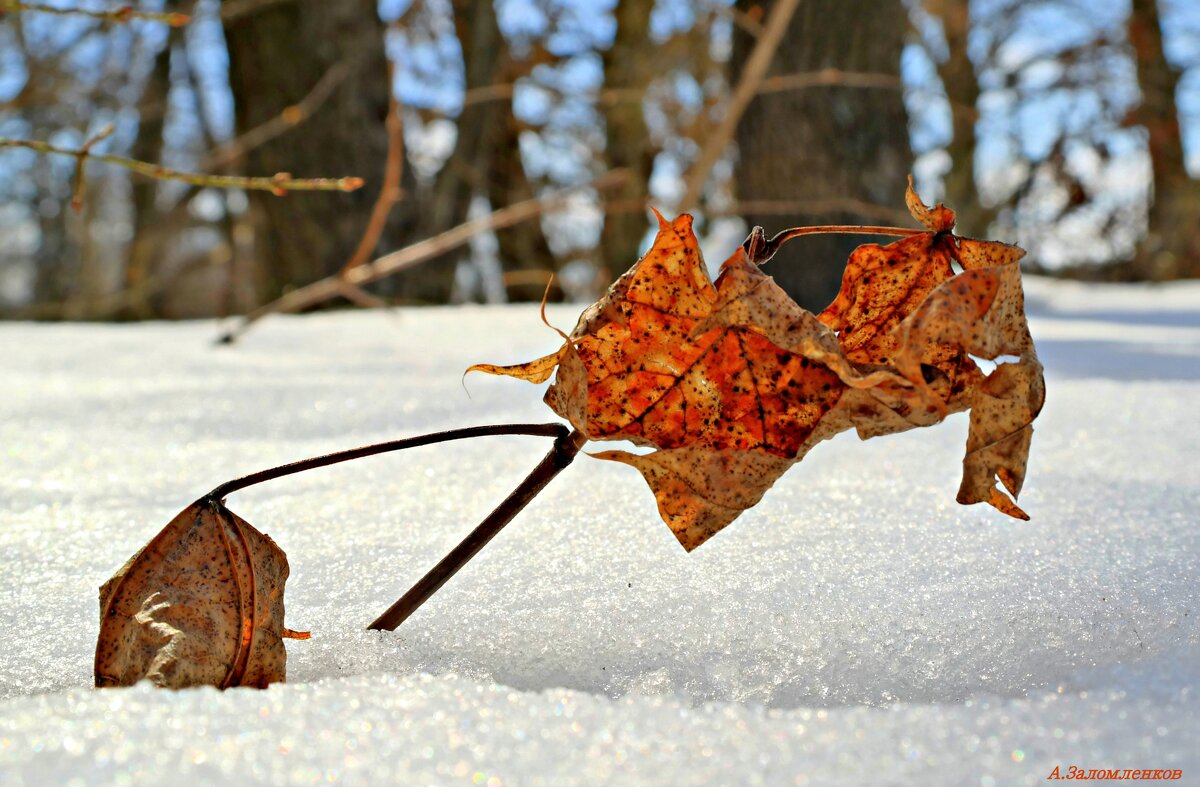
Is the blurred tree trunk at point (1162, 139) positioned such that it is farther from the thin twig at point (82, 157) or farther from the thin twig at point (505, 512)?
the thin twig at point (505, 512)

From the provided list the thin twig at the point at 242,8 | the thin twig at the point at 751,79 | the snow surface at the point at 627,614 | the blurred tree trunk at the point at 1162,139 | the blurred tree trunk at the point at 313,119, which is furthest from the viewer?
the blurred tree trunk at the point at 1162,139

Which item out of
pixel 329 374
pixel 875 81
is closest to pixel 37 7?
pixel 329 374

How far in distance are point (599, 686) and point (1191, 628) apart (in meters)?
Result: 0.34

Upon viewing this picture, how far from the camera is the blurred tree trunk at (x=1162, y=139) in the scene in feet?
30.5

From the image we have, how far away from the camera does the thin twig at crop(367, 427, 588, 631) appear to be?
545mm

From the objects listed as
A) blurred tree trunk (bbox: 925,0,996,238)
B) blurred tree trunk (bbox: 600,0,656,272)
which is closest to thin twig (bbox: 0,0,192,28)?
blurred tree trunk (bbox: 600,0,656,272)

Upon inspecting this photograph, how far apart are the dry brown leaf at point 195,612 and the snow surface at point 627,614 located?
0.05m

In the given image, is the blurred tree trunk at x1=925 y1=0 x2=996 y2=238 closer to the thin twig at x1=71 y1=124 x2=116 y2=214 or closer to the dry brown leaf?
the thin twig at x1=71 y1=124 x2=116 y2=214

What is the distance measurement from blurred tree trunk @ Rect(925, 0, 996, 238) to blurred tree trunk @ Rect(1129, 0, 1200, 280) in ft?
4.98

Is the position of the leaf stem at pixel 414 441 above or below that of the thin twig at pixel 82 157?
below

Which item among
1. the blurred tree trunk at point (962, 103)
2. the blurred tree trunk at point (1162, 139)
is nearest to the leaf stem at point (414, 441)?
the blurred tree trunk at point (962, 103)

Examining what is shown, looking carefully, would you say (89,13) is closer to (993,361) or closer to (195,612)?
(195,612)

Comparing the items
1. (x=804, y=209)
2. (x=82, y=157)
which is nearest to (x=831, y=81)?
(x=804, y=209)

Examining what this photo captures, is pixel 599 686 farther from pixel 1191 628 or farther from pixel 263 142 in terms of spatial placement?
pixel 263 142
